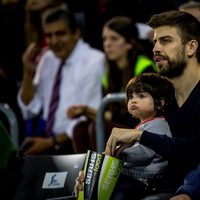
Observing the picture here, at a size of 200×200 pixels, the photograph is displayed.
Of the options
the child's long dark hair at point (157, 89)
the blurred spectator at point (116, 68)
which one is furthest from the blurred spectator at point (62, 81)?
the child's long dark hair at point (157, 89)

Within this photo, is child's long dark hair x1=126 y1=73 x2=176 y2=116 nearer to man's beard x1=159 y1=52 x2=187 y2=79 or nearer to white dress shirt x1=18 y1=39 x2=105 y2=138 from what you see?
man's beard x1=159 y1=52 x2=187 y2=79

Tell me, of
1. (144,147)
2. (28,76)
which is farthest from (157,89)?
(28,76)

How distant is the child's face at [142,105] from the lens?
3.18 meters

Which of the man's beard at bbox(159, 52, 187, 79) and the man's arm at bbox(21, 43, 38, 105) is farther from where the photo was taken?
the man's arm at bbox(21, 43, 38, 105)

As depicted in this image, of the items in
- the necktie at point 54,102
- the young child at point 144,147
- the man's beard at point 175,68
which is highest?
the man's beard at point 175,68

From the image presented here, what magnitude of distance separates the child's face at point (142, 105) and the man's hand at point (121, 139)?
0.53 feet

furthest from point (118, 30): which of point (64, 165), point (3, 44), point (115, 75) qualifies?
point (64, 165)

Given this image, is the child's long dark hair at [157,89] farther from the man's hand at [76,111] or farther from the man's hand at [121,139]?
the man's hand at [76,111]

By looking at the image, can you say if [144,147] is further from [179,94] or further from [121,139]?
[179,94]

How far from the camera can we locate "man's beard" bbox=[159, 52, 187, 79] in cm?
320

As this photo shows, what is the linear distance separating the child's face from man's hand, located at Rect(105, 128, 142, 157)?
6.4 inches

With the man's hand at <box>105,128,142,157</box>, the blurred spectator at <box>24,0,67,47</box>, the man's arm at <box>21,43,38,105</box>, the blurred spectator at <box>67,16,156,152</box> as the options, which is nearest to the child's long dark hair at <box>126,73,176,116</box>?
the man's hand at <box>105,128,142,157</box>

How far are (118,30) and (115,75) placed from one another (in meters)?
0.39

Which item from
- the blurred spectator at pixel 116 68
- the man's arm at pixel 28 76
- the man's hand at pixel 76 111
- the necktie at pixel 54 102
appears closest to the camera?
the blurred spectator at pixel 116 68
